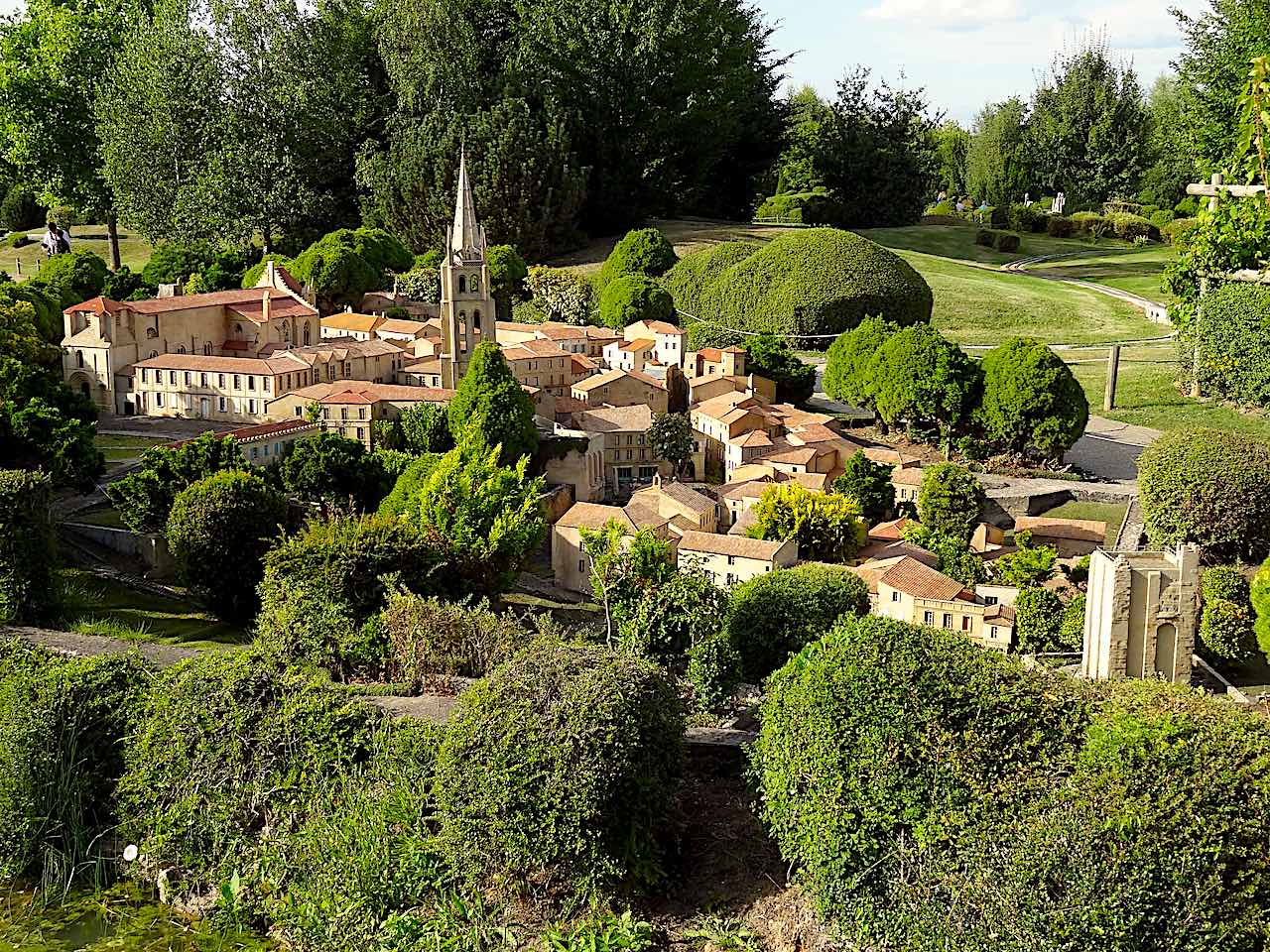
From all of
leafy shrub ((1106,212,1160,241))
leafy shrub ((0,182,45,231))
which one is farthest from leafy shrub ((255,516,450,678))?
leafy shrub ((1106,212,1160,241))

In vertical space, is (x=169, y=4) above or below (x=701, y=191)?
above

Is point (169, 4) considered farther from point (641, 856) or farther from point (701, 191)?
point (641, 856)

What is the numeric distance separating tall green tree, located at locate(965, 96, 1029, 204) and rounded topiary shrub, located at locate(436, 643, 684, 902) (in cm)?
6626

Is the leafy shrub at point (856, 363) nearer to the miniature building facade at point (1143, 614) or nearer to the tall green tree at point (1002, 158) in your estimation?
the miniature building facade at point (1143, 614)

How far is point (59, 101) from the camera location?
57.8 meters

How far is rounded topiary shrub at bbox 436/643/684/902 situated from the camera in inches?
551

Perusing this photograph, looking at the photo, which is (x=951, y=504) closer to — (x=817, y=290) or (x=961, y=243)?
(x=817, y=290)

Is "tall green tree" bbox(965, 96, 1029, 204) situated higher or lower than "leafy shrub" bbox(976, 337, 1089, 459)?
higher

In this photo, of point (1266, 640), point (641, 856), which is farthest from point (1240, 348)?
point (641, 856)

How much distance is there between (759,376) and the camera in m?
36.5

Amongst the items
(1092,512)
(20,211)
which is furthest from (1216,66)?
(20,211)

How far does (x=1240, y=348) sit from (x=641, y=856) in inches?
987

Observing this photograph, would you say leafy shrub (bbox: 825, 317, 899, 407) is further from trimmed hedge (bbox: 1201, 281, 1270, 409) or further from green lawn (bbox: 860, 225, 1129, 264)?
green lawn (bbox: 860, 225, 1129, 264)

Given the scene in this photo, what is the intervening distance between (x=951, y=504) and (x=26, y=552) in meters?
15.9
